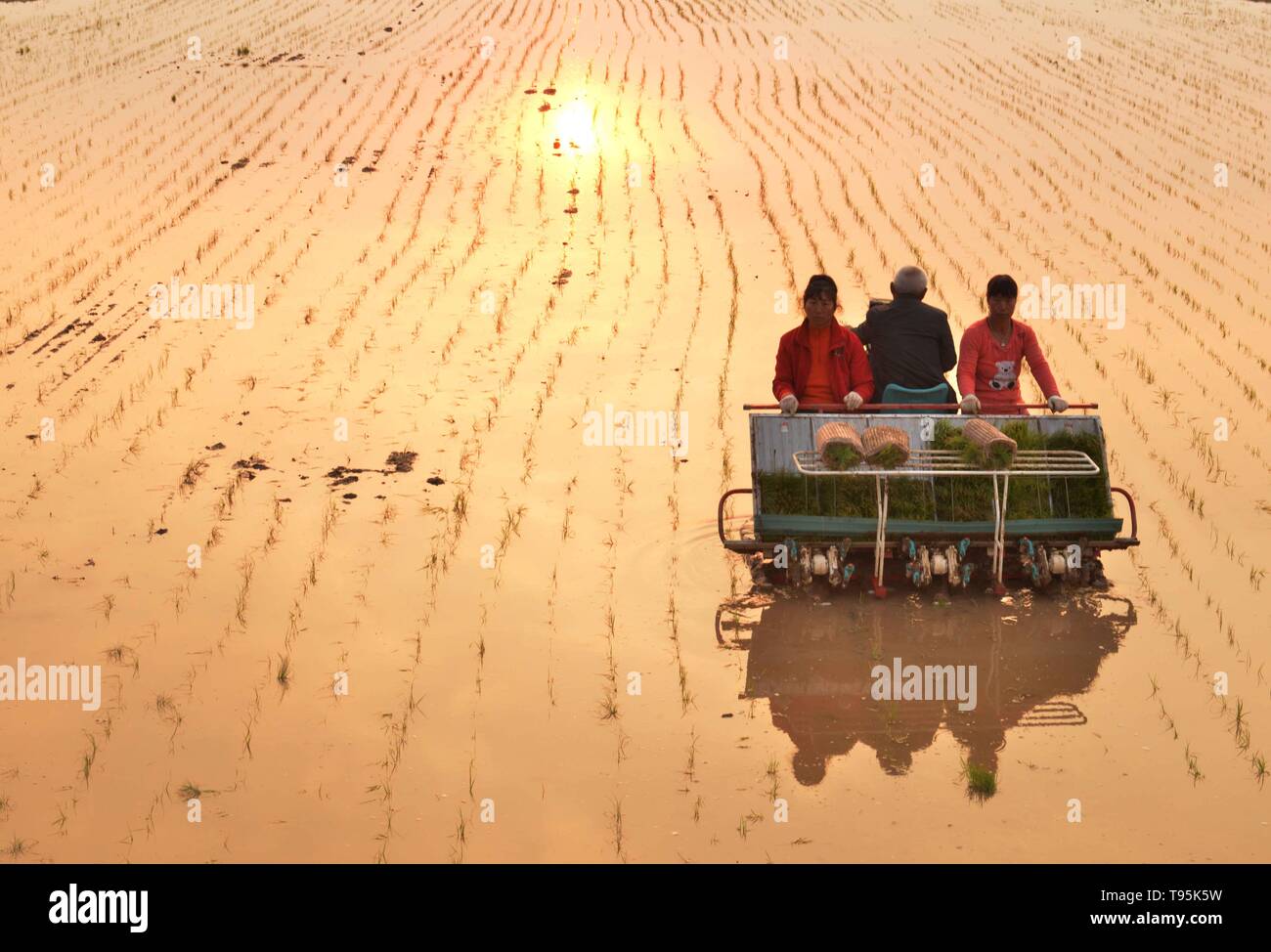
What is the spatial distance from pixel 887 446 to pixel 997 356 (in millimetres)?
1209

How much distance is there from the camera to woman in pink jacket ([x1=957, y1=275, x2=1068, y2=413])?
851 centimetres

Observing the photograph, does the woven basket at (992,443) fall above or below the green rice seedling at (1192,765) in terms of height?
above

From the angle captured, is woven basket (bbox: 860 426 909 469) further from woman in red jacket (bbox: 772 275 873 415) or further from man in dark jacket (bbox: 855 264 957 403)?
man in dark jacket (bbox: 855 264 957 403)

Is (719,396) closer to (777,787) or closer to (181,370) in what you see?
(181,370)

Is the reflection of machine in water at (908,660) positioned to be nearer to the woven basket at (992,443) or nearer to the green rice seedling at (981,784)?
the green rice seedling at (981,784)

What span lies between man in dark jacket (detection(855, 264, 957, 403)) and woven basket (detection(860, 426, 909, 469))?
0.92 meters

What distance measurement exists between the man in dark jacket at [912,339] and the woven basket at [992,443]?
2.64 ft

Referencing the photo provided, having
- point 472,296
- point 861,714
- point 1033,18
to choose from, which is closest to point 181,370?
point 472,296

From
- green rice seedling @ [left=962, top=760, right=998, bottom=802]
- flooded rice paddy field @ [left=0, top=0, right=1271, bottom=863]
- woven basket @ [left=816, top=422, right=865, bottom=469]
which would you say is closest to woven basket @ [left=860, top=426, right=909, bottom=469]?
woven basket @ [left=816, top=422, right=865, bottom=469]

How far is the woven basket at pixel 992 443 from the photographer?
785 cm

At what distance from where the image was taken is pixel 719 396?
40.0 feet

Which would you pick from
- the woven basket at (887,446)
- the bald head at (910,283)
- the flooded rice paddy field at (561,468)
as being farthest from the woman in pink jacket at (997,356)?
the flooded rice paddy field at (561,468)

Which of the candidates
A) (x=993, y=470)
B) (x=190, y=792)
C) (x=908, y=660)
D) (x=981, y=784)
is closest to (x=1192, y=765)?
(x=981, y=784)

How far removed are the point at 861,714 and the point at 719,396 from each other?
5401mm
